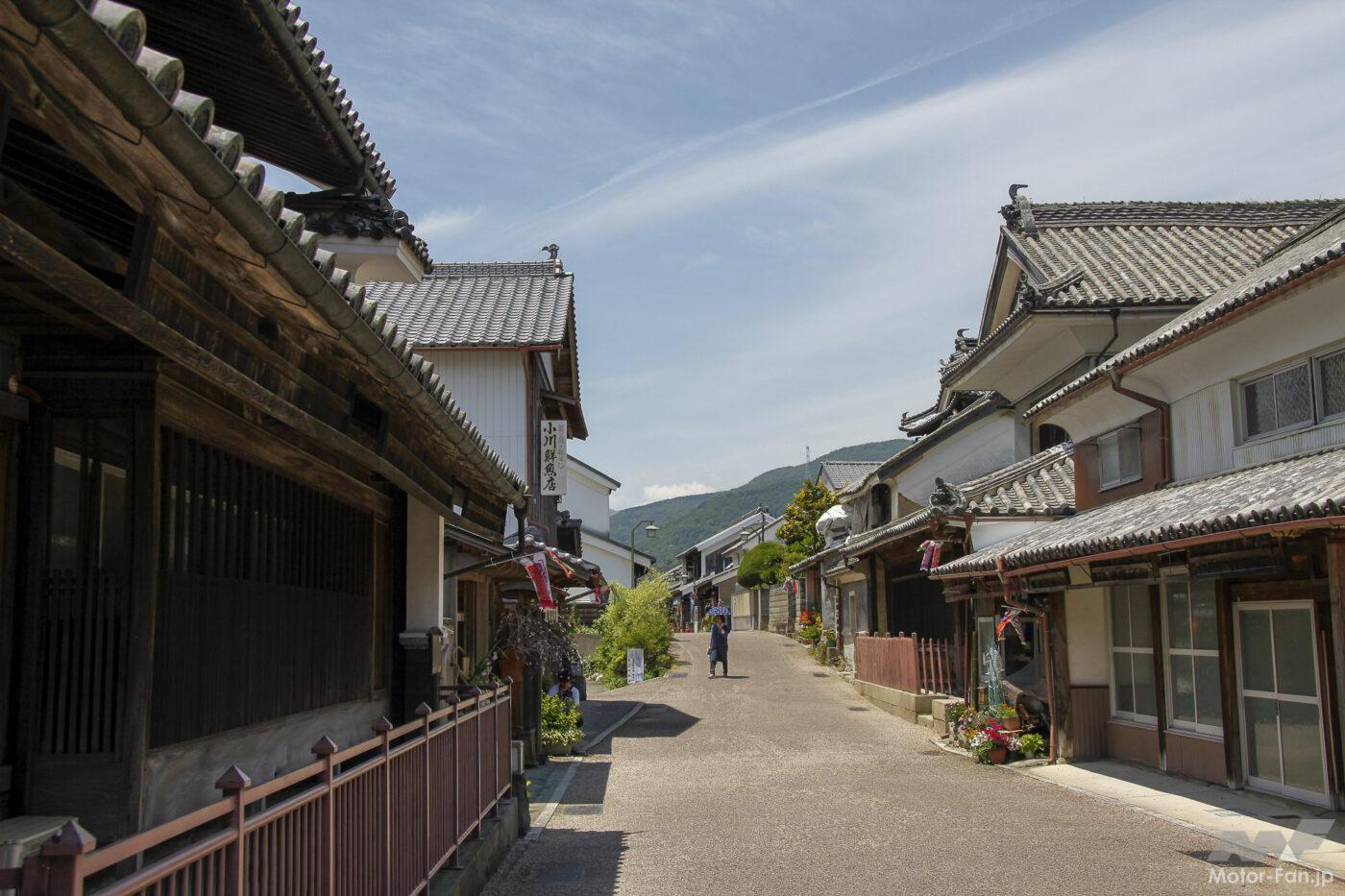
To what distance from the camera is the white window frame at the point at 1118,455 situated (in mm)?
14625

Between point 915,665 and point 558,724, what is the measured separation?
775 cm

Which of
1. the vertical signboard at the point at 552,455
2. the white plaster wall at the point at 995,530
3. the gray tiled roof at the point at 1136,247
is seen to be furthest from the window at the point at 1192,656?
the vertical signboard at the point at 552,455

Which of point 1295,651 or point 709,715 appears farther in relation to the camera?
point 709,715

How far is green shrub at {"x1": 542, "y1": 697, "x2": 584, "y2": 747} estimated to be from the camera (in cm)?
1842

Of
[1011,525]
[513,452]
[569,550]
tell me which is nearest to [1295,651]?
[1011,525]

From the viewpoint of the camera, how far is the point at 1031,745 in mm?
15703

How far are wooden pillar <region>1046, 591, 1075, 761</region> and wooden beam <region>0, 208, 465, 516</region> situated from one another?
1184 centimetres

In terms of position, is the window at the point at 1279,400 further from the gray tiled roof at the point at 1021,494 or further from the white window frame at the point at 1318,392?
the gray tiled roof at the point at 1021,494

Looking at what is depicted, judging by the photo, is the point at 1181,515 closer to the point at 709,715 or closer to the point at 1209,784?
the point at 1209,784

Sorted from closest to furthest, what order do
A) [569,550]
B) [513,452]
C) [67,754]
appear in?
[67,754] → [513,452] → [569,550]

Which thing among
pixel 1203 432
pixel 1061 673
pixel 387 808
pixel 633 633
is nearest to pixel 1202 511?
pixel 1203 432

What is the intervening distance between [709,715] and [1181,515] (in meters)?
14.9

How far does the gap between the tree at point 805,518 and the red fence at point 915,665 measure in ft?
60.0

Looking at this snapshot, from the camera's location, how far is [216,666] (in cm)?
605
